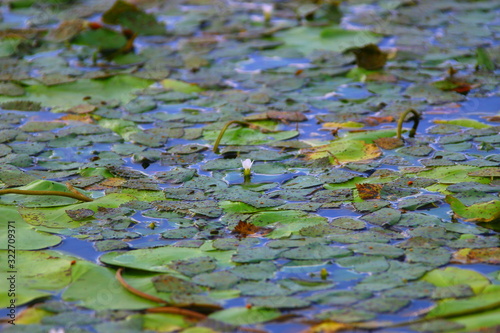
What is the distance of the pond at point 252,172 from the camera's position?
2.67 m

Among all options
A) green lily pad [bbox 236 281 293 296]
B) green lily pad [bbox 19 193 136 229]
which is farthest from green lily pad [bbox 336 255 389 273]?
green lily pad [bbox 19 193 136 229]

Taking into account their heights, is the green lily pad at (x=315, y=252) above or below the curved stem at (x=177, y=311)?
below

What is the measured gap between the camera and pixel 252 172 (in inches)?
155

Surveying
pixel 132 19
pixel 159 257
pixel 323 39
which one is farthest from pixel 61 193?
pixel 323 39

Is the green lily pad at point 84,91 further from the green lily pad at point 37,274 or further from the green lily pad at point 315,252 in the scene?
the green lily pad at point 315,252

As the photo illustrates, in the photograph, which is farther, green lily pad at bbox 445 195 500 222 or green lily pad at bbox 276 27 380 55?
green lily pad at bbox 276 27 380 55

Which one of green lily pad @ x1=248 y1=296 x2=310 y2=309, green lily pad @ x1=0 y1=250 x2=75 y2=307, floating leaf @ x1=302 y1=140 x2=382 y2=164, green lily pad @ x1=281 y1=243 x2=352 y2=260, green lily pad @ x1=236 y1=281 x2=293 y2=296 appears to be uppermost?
green lily pad @ x1=248 y1=296 x2=310 y2=309

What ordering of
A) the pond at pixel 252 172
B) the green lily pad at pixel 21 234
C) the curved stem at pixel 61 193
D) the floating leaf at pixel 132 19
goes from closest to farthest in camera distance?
the pond at pixel 252 172 < the green lily pad at pixel 21 234 < the curved stem at pixel 61 193 < the floating leaf at pixel 132 19

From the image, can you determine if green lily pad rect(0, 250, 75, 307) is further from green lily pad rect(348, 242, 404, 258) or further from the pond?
green lily pad rect(348, 242, 404, 258)

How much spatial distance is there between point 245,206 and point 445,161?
123 cm

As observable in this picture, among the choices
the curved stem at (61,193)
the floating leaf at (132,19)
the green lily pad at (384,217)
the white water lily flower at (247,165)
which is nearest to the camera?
the green lily pad at (384,217)

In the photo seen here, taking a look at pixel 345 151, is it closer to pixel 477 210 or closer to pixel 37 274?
pixel 477 210

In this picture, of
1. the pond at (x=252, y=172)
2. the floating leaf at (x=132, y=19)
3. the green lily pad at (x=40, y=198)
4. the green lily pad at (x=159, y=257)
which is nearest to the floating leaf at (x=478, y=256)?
the pond at (x=252, y=172)

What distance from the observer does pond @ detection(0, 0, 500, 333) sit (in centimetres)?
267
